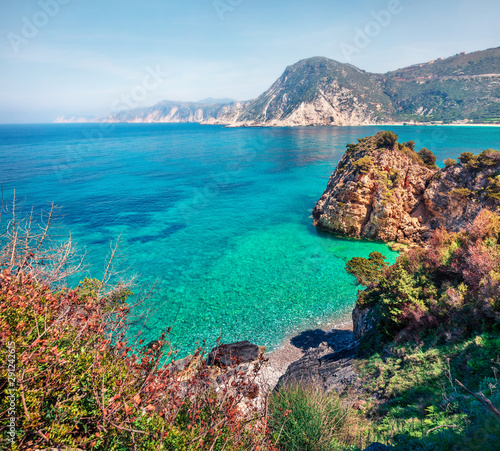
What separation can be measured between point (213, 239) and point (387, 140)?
24.8m

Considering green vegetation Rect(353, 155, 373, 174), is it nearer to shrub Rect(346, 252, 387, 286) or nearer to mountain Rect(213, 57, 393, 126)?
A: shrub Rect(346, 252, 387, 286)

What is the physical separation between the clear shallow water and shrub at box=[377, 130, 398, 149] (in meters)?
12.8

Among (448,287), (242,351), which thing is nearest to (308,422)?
(448,287)

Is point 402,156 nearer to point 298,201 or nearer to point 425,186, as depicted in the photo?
point 425,186

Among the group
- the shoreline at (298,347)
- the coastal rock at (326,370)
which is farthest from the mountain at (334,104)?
the coastal rock at (326,370)

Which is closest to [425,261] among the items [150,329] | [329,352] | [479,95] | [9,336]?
[329,352]

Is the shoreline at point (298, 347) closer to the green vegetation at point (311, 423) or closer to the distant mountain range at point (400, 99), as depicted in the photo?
the green vegetation at point (311, 423)

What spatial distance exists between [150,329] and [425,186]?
32.4 meters

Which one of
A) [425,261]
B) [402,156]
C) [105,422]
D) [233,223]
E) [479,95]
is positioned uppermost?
[479,95]

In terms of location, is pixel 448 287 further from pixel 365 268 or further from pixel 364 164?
pixel 364 164

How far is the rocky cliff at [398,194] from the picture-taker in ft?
81.4

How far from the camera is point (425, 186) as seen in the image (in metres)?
28.8

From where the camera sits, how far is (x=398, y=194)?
91.6 feet

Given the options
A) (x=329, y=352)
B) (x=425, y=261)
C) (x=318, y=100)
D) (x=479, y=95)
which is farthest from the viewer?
(x=318, y=100)
